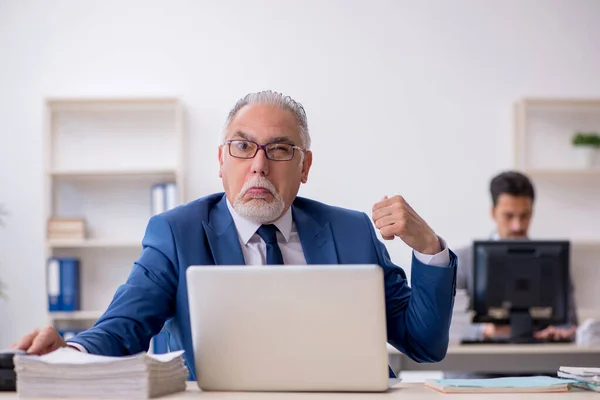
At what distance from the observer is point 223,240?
2221 mm

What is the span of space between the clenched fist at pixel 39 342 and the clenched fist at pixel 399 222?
745mm

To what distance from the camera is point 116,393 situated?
1.55 metres

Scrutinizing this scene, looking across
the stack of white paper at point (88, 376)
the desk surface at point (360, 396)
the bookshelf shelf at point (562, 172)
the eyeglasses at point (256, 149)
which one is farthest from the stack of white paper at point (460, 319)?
the stack of white paper at point (88, 376)

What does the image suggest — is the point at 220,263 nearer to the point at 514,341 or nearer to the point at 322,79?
the point at 514,341

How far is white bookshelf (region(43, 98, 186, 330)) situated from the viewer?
5344 millimetres

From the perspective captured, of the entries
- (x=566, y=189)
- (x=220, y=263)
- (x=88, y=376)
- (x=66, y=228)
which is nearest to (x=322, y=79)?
(x=566, y=189)

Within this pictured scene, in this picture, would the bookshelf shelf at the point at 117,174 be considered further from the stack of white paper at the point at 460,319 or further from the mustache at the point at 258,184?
the mustache at the point at 258,184

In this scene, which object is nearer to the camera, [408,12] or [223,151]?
[223,151]

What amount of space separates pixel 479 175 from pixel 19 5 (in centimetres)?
311

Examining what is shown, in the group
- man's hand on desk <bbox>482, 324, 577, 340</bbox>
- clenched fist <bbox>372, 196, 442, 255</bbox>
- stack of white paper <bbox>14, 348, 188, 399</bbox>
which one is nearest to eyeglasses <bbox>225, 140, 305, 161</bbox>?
clenched fist <bbox>372, 196, 442, 255</bbox>

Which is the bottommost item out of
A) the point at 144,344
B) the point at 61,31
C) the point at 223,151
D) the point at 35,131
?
the point at 144,344

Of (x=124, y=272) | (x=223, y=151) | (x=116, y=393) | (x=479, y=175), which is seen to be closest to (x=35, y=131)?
(x=124, y=272)

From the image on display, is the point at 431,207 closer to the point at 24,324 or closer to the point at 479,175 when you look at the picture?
the point at 479,175

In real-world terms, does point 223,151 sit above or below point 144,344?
above
